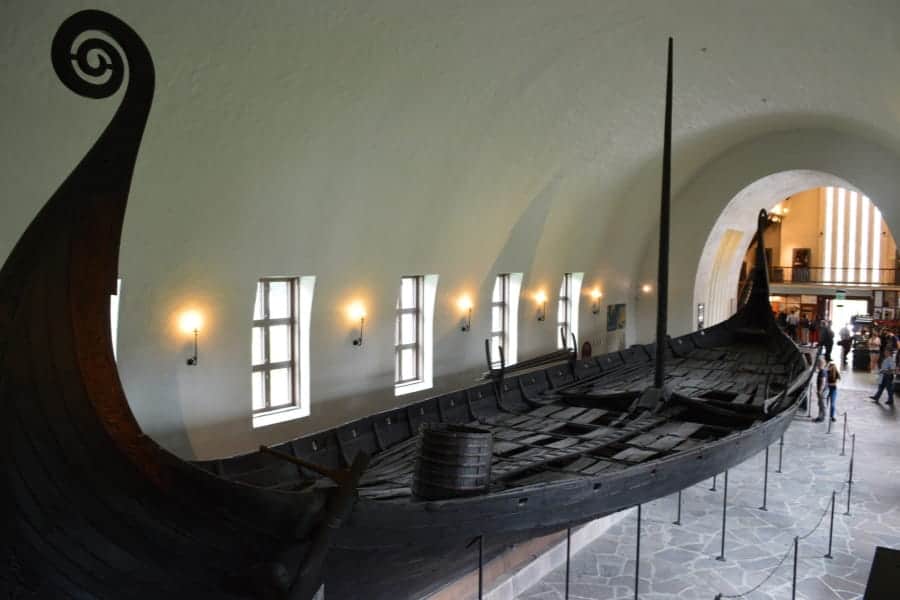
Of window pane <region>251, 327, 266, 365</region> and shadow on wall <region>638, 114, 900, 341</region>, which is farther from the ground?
shadow on wall <region>638, 114, 900, 341</region>

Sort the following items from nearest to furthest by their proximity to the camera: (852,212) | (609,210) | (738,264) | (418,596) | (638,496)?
(418,596)
(638,496)
(609,210)
(738,264)
(852,212)

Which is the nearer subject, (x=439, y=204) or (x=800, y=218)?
(x=439, y=204)

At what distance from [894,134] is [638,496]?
10.4 meters

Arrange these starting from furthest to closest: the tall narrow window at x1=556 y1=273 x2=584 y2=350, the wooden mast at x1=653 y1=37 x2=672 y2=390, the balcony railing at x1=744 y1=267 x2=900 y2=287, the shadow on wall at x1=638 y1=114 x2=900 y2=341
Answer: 1. the balcony railing at x1=744 y1=267 x2=900 y2=287
2. the tall narrow window at x1=556 y1=273 x2=584 y2=350
3. the shadow on wall at x1=638 y1=114 x2=900 y2=341
4. the wooden mast at x1=653 y1=37 x2=672 y2=390

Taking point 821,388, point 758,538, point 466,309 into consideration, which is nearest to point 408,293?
point 466,309

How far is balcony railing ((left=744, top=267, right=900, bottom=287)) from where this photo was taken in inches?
1114

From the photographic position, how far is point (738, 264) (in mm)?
21312

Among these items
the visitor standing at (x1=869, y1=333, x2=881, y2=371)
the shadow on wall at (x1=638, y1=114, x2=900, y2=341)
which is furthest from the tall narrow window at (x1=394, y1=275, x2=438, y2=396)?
the visitor standing at (x1=869, y1=333, x2=881, y2=371)

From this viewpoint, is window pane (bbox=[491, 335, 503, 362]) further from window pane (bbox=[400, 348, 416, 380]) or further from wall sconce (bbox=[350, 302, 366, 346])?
wall sconce (bbox=[350, 302, 366, 346])

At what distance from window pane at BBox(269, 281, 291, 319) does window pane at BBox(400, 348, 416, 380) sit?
9.18 ft

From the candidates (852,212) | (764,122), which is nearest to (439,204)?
(764,122)

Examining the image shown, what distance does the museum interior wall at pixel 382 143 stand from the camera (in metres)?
6.81

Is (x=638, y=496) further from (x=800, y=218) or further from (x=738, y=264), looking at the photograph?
(x=800, y=218)

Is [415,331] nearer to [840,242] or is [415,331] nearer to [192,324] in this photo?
[192,324]
